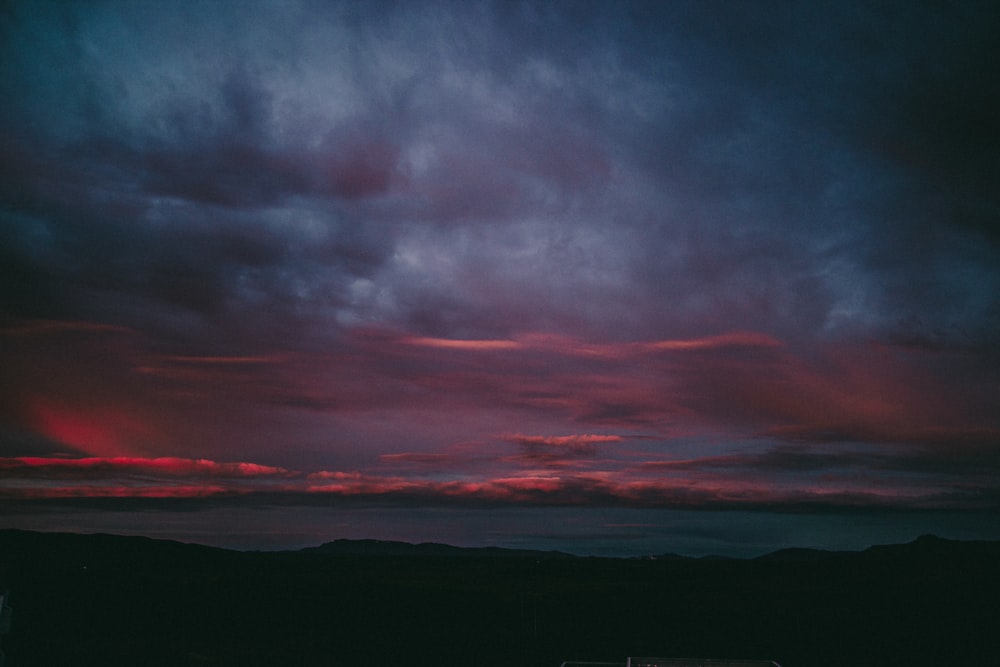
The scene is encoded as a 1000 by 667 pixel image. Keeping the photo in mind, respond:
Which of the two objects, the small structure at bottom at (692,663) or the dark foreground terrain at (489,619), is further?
the dark foreground terrain at (489,619)

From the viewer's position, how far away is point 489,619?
389ft

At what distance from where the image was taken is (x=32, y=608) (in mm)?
109500

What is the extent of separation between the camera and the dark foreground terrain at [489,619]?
81.1 meters

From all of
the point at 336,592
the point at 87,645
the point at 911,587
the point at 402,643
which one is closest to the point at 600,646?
the point at 402,643

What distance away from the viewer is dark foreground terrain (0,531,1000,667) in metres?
81.1

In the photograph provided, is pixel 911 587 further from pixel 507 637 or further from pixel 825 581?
pixel 507 637

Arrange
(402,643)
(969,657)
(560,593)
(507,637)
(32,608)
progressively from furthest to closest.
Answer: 1. (560,593)
2. (32,608)
3. (507,637)
4. (402,643)
5. (969,657)

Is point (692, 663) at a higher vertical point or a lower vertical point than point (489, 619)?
higher

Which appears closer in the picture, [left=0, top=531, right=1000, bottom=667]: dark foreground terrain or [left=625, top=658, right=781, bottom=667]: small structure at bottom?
[left=625, top=658, right=781, bottom=667]: small structure at bottom

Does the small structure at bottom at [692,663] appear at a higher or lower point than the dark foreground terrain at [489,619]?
higher

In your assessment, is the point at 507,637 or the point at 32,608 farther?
the point at 32,608

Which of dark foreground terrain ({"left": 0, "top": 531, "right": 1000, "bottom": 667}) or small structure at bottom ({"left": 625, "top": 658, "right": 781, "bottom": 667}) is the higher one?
small structure at bottom ({"left": 625, "top": 658, "right": 781, "bottom": 667})

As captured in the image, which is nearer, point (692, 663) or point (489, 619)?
point (692, 663)

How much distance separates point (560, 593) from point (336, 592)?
46.4 m
